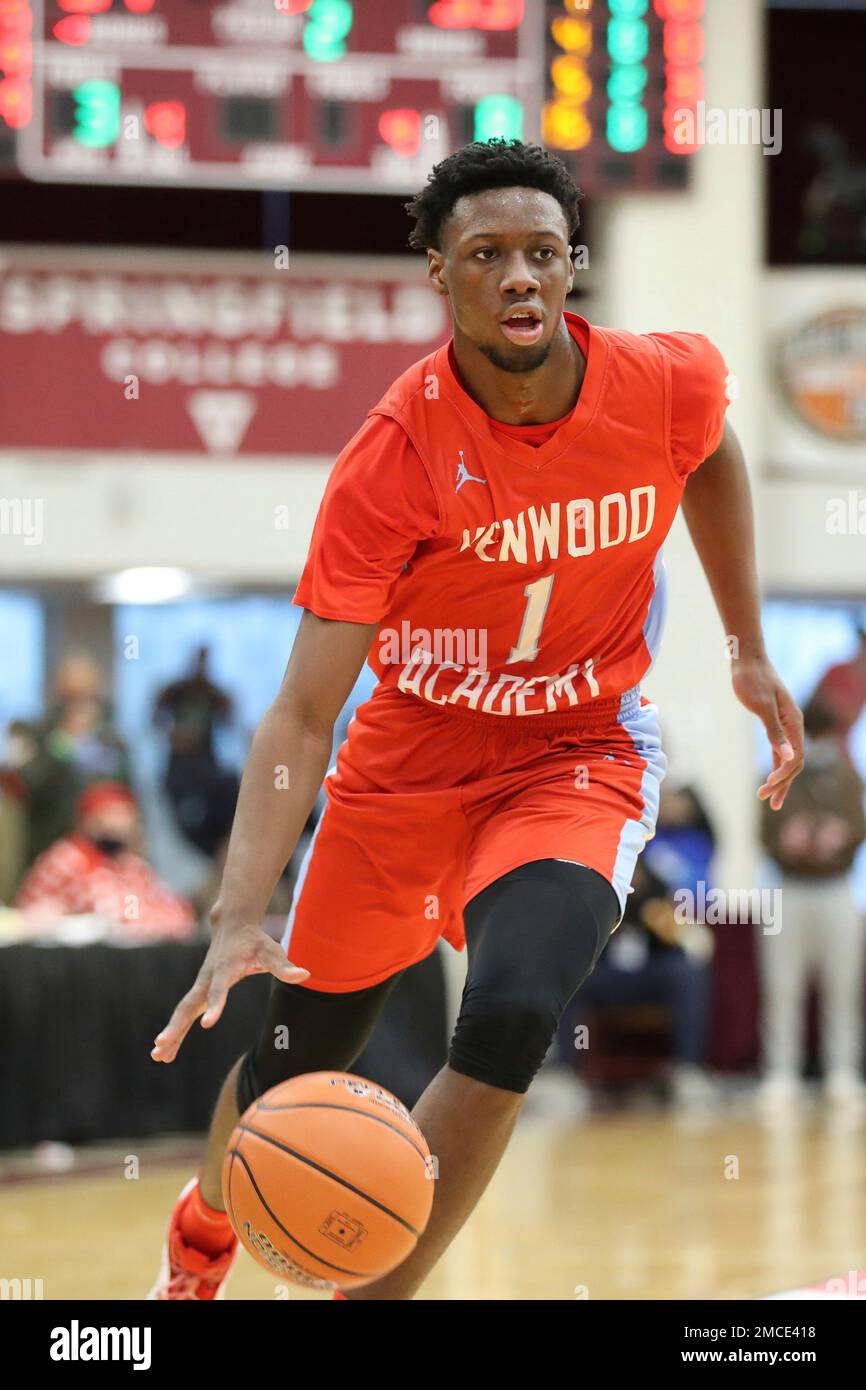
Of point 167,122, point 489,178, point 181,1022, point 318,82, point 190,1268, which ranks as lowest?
point 190,1268

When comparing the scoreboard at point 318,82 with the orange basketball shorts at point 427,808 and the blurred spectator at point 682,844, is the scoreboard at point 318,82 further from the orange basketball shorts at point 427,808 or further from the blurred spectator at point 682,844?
the orange basketball shorts at point 427,808

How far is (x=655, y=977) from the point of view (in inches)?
420

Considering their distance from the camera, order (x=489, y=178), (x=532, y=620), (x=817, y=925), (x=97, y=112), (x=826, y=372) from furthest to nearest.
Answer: (x=826, y=372) → (x=817, y=925) → (x=97, y=112) → (x=532, y=620) → (x=489, y=178)

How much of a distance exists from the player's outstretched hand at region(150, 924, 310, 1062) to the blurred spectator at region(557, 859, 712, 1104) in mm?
7220

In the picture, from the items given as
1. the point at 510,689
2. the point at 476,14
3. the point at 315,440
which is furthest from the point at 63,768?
the point at 510,689

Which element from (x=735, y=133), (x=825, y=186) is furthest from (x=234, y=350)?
(x=825, y=186)

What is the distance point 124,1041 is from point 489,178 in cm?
584

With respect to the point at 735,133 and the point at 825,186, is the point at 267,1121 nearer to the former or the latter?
the point at 735,133

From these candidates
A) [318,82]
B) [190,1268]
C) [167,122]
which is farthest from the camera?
[318,82]

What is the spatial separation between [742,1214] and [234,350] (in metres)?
6.99

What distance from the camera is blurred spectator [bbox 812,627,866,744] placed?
1294cm

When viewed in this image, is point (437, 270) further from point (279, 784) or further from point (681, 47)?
point (681, 47)

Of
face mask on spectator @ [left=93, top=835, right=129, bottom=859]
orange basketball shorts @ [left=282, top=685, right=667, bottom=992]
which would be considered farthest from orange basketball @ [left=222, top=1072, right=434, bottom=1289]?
face mask on spectator @ [left=93, top=835, right=129, bottom=859]

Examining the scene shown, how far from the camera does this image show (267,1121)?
3438 mm
